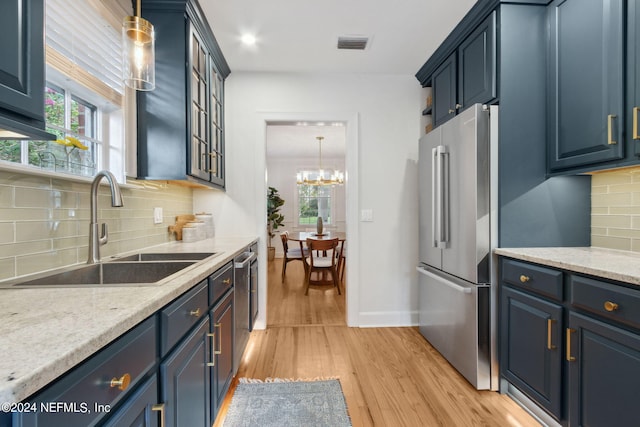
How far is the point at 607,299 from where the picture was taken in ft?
4.25

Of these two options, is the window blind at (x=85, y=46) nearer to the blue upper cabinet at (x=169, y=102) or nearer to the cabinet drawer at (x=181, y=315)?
the blue upper cabinet at (x=169, y=102)

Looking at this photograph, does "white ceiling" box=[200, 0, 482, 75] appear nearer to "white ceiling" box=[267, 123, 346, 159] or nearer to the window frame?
"white ceiling" box=[267, 123, 346, 159]

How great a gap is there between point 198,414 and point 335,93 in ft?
9.19

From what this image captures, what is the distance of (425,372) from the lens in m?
2.25

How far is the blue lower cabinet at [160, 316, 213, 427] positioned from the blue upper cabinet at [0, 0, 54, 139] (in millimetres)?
777

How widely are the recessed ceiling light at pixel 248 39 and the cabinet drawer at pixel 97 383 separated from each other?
90.1 inches

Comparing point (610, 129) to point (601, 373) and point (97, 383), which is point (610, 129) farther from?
point (97, 383)

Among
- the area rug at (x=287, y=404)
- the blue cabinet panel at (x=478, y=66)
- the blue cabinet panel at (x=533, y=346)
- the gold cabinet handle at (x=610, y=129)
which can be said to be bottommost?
the area rug at (x=287, y=404)

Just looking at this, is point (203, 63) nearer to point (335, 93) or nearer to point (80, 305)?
point (335, 93)

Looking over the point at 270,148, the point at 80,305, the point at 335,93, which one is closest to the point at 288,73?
the point at 335,93

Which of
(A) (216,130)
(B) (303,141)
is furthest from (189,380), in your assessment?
(B) (303,141)

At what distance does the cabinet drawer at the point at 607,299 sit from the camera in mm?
1196

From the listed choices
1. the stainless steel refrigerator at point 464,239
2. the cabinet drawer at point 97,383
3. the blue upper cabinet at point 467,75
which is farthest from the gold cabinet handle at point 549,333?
the cabinet drawer at point 97,383

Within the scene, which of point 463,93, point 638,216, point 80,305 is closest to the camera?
point 80,305
